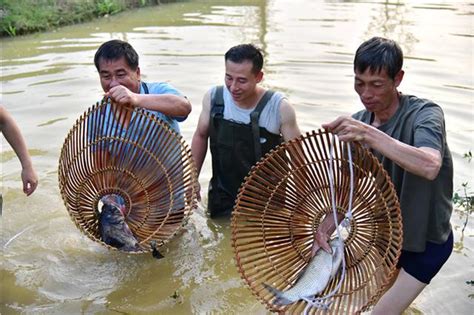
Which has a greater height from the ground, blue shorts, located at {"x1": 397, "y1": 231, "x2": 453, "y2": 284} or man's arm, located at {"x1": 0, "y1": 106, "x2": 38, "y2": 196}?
man's arm, located at {"x1": 0, "y1": 106, "x2": 38, "y2": 196}

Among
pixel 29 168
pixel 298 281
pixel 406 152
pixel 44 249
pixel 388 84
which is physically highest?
pixel 388 84

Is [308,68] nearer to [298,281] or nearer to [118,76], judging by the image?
[118,76]

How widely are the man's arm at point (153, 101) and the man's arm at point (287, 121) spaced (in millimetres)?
661

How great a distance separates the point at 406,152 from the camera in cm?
238

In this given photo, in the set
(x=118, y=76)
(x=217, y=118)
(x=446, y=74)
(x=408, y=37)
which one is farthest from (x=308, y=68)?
(x=118, y=76)

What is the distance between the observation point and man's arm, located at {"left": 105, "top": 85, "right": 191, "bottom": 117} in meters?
3.31

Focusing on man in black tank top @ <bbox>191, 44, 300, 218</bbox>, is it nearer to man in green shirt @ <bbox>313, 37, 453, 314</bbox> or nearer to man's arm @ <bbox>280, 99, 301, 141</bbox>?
man's arm @ <bbox>280, 99, 301, 141</bbox>

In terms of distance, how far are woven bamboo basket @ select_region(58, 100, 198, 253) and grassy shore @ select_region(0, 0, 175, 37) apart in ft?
25.7

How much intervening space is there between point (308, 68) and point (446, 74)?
70.9 inches

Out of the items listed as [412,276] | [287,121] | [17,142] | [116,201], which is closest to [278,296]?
[412,276]

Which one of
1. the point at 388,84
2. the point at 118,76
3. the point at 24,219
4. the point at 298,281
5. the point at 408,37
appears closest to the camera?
the point at 388,84

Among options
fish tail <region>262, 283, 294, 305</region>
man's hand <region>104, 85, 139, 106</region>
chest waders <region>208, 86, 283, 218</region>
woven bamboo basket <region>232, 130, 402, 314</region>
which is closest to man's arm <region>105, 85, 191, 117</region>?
man's hand <region>104, 85, 139, 106</region>

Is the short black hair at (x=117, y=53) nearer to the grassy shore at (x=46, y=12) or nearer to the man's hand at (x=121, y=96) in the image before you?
the man's hand at (x=121, y=96)

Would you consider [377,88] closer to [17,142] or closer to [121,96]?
[121,96]
